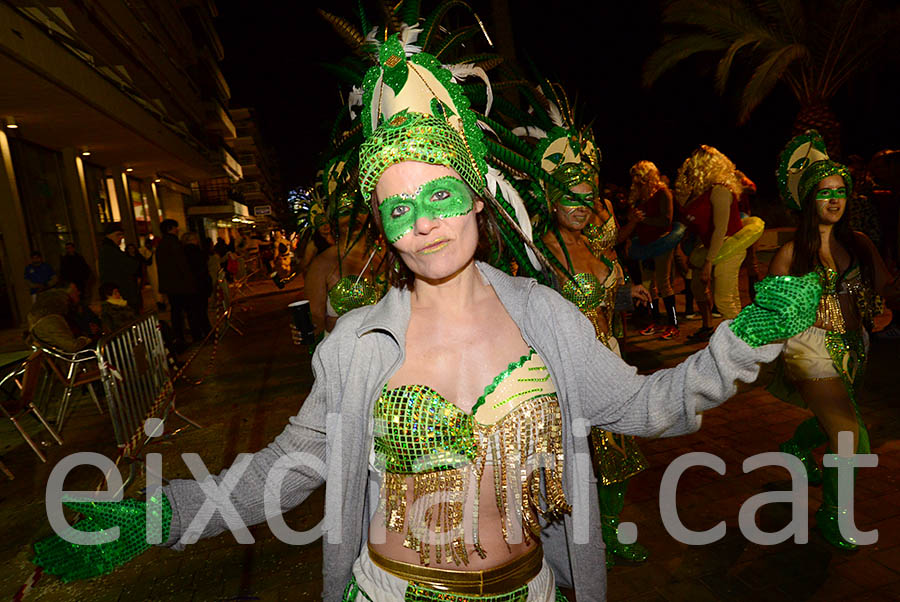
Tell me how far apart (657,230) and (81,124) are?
13.4 m

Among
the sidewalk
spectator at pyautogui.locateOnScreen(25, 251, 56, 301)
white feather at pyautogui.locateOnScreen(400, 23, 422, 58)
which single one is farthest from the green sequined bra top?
spectator at pyautogui.locateOnScreen(25, 251, 56, 301)

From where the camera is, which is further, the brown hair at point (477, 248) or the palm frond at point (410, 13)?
the palm frond at point (410, 13)

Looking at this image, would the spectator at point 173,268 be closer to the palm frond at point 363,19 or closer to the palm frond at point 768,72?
the palm frond at point 363,19

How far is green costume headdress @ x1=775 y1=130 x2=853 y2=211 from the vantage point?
3.75 metres

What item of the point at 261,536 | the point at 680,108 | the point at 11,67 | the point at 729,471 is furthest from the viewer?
the point at 680,108

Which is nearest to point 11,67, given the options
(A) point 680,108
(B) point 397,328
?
(B) point 397,328

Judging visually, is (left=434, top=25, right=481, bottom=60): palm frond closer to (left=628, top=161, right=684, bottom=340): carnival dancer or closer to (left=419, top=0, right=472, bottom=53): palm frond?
(left=419, top=0, right=472, bottom=53): palm frond

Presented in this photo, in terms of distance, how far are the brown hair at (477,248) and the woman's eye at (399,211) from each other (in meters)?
0.15

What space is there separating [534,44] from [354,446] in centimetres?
1399

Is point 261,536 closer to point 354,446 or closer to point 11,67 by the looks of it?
point 354,446

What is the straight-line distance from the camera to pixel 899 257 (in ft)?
25.8

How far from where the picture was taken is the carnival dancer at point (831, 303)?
360 cm

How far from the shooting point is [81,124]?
45.0 feet

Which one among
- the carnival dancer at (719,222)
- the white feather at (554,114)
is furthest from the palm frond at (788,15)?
the white feather at (554,114)
